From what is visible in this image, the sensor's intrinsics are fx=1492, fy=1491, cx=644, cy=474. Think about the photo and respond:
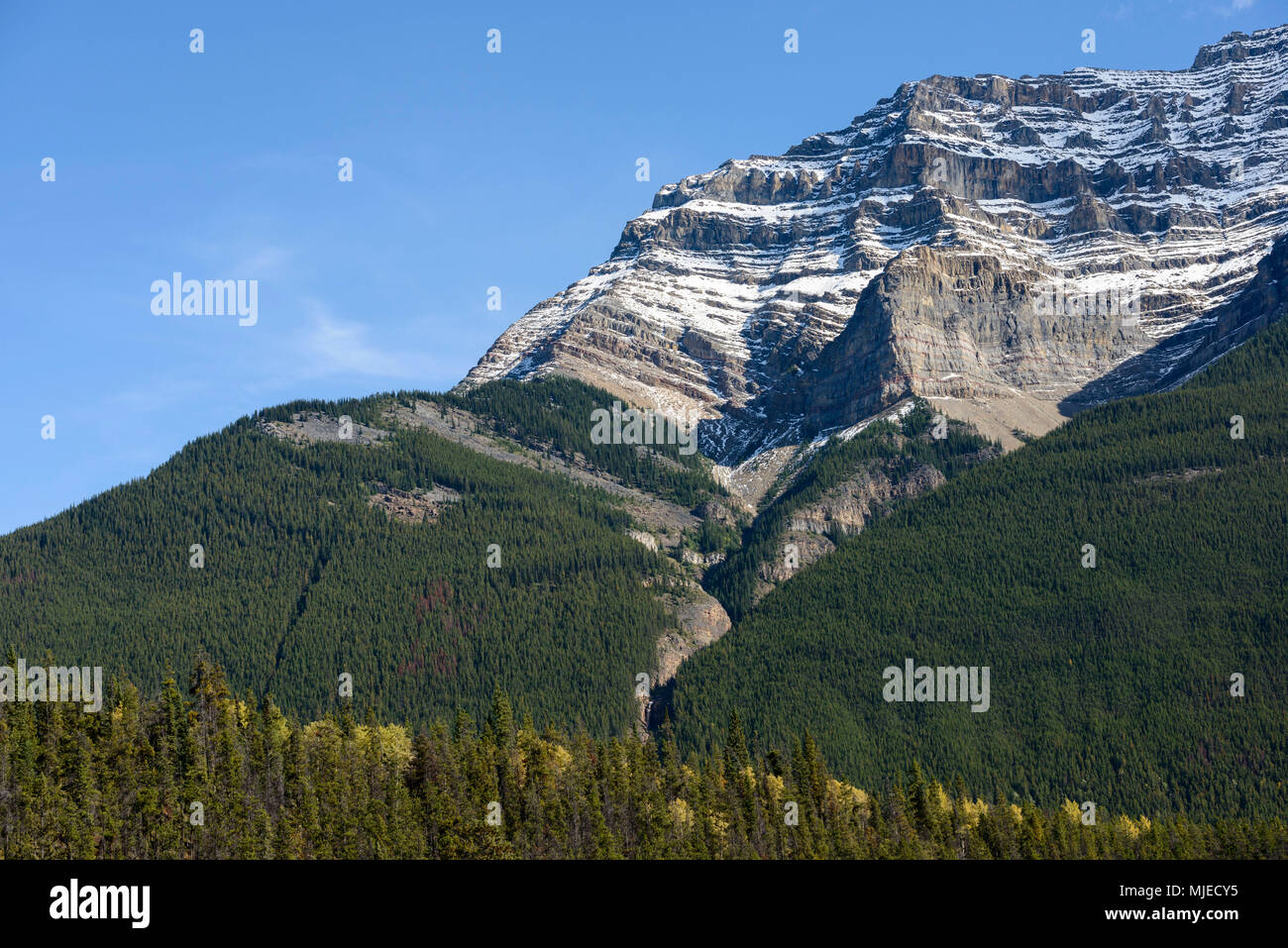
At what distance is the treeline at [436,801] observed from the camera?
115500 millimetres

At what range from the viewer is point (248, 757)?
430 ft

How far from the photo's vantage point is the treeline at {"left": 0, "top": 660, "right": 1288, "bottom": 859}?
116m

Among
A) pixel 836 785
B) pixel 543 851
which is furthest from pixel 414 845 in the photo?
pixel 836 785

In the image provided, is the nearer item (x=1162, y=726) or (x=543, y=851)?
(x=543, y=851)

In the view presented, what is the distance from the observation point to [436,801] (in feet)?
405

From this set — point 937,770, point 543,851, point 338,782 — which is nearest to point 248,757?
point 338,782

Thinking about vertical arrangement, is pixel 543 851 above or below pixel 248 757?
below

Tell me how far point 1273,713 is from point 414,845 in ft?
419
